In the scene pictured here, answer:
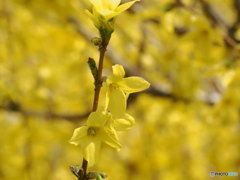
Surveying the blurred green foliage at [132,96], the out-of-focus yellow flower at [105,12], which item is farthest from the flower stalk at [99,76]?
the blurred green foliage at [132,96]

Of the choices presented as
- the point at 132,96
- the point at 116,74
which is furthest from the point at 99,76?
the point at 132,96

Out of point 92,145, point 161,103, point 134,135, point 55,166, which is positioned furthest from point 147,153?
point 92,145

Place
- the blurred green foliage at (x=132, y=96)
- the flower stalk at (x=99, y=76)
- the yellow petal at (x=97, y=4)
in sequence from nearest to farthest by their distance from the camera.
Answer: the flower stalk at (x=99, y=76), the yellow petal at (x=97, y=4), the blurred green foliage at (x=132, y=96)

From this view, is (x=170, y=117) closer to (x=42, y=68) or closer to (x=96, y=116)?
(x=42, y=68)

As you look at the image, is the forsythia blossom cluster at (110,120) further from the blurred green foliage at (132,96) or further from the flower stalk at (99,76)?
the blurred green foliage at (132,96)

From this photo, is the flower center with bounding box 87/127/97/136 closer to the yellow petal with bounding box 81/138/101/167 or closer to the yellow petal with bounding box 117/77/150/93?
the yellow petal with bounding box 81/138/101/167

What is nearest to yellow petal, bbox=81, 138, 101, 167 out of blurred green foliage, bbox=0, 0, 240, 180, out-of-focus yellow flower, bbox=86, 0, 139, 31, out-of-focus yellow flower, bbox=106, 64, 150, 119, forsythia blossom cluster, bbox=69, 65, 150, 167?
forsythia blossom cluster, bbox=69, 65, 150, 167
